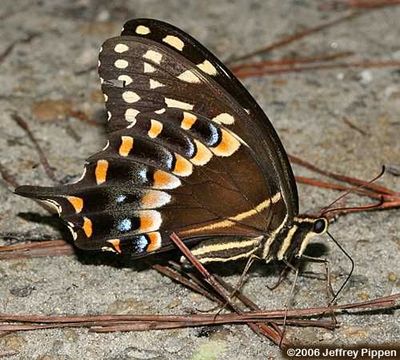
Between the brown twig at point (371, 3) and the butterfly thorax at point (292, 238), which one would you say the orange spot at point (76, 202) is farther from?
the brown twig at point (371, 3)

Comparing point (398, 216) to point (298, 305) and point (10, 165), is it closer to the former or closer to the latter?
point (298, 305)

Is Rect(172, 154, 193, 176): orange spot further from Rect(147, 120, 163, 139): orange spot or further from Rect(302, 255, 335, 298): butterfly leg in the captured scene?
Rect(302, 255, 335, 298): butterfly leg

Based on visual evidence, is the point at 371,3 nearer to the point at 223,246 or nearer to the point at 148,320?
the point at 223,246

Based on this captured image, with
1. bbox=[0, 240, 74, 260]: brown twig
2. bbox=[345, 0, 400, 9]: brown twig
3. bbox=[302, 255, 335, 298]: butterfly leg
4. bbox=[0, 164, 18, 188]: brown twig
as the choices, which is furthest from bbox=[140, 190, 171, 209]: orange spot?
bbox=[345, 0, 400, 9]: brown twig

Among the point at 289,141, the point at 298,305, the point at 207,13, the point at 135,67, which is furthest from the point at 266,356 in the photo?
the point at 207,13

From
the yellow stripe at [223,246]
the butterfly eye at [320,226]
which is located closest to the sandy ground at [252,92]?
the yellow stripe at [223,246]

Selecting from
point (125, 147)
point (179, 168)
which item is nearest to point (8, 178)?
point (125, 147)
